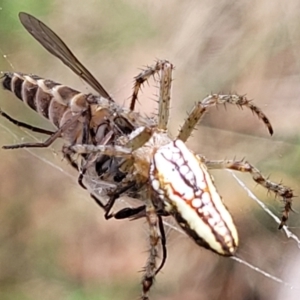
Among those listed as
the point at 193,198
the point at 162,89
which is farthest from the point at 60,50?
the point at 193,198

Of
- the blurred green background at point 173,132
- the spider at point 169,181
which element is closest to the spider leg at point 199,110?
the spider at point 169,181

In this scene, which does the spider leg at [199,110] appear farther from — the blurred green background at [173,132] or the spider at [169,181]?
the blurred green background at [173,132]

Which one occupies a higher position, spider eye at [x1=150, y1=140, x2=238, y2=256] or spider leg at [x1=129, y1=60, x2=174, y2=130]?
spider leg at [x1=129, y1=60, x2=174, y2=130]

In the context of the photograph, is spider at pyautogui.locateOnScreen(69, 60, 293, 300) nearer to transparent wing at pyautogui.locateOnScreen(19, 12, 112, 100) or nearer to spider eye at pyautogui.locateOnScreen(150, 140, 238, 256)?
spider eye at pyautogui.locateOnScreen(150, 140, 238, 256)

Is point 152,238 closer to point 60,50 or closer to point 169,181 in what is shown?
point 169,181

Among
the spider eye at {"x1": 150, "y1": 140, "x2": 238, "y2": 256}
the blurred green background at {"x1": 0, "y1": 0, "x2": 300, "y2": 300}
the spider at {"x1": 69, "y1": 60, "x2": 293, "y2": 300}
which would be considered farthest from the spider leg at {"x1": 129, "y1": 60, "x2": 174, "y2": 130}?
the blurred green background at {"x1": 0, "y1": 0, "x2": 300, "y2": 300}

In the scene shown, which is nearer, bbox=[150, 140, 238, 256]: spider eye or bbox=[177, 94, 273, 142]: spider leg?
bbox=[150, 140, 238, 256]: spider eye

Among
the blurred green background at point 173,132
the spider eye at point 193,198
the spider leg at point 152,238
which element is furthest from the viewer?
the blurred green background at point 173,132

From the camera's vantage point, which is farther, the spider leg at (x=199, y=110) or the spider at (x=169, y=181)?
the spider leg at (x=199, y=110)
